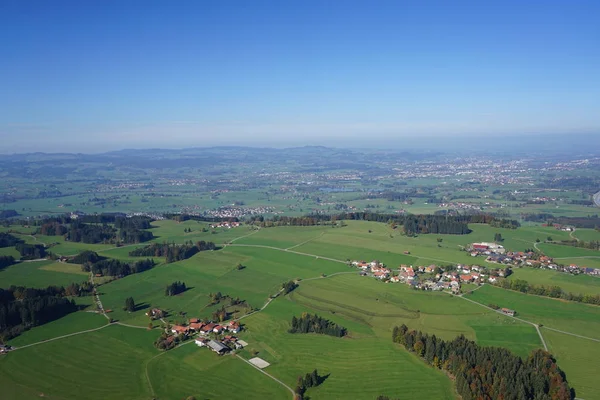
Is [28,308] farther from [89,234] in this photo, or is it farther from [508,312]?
[508,312]

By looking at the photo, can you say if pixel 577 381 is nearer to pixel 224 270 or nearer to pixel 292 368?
pixel 292 368

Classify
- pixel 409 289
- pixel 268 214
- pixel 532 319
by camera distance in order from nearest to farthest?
pixel 532 319 → pixel 409 289 → pixel 268 214

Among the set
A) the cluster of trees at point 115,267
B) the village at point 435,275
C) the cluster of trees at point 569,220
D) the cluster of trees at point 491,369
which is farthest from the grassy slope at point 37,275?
the cluster of trees at point 569,220

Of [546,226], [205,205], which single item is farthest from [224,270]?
[205,205]

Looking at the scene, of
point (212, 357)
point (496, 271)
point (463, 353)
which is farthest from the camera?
point (496, 271)

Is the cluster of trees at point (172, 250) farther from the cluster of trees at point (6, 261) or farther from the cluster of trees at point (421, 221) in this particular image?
the cluster of trees at point (421, 221)

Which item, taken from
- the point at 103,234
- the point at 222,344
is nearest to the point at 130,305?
the point at 222,344

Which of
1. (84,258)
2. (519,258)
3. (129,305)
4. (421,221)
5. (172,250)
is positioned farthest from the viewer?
(421,221)
